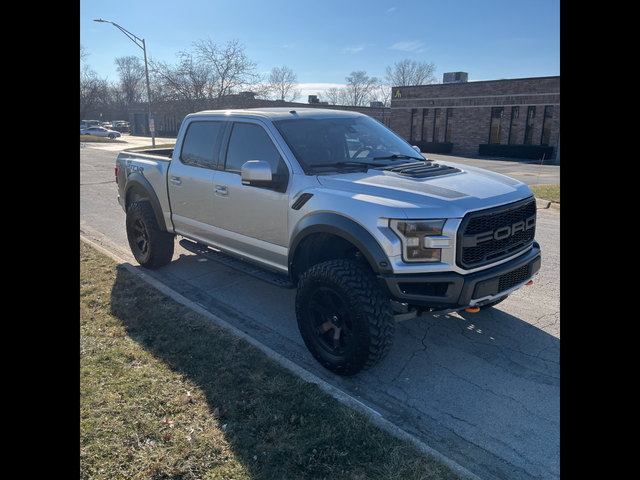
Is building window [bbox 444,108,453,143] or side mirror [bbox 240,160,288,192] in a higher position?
building window [bbox 444,108,453,143]

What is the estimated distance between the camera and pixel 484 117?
34156 mm

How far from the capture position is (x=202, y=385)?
3.47 metres

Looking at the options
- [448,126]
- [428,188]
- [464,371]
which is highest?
[448,126]

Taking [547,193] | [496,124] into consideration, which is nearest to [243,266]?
[547,193]

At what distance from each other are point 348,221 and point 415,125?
38.1 m

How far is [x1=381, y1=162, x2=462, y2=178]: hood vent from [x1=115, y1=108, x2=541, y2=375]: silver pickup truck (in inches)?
0.8

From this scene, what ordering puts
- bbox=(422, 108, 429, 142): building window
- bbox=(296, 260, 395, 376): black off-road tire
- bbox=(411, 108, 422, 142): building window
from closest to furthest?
bbox=(296, 260, 395, 376): black off-road tire, bbox=(422, 108, 429, 142): building window, bbox=(411, 108, 422, 142): building window

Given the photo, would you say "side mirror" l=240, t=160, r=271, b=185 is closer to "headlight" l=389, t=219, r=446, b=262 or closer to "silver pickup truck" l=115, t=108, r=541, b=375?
"silver pickup truck" l=115, t=108, r=541, b=375

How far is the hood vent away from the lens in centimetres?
393

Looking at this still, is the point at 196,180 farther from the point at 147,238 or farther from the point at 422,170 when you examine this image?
the point at 422,170

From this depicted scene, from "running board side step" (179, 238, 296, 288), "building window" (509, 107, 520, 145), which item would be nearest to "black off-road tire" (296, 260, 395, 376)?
"running board side step" (179, 238, 296, 288)
